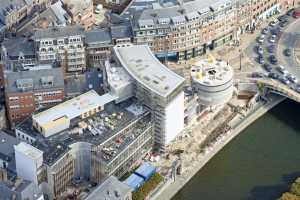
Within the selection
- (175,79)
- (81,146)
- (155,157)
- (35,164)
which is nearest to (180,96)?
(175,79)

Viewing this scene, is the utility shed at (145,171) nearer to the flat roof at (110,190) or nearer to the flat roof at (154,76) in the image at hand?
the flat roof at (110,190)

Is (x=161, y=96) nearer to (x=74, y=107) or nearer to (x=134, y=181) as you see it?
(x=134, y=181)

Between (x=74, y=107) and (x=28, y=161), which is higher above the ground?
(x=74, y=107)

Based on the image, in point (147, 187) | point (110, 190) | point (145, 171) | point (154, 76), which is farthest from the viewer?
point (154, 76)

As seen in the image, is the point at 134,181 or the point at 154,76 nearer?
the point at 134,181

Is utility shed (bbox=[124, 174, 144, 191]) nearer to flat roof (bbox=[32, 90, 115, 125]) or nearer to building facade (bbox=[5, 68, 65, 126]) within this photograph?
flat roof (bbox=[32, 90, 115, 125])

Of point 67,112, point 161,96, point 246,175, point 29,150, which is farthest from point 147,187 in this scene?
point 29,150

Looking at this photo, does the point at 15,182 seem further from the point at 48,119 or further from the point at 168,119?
the point at 168,119
